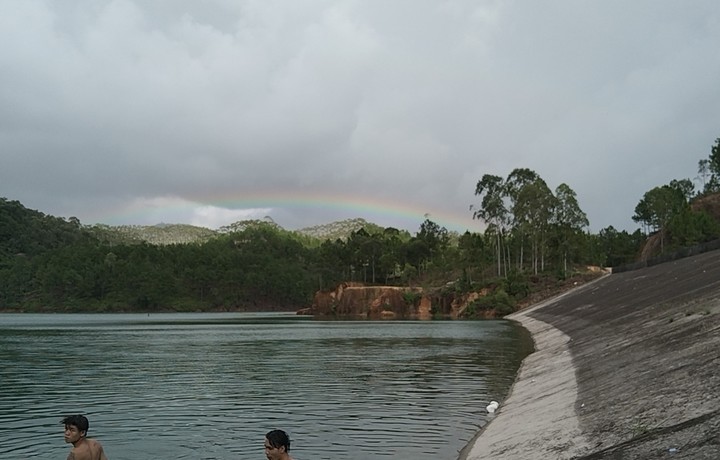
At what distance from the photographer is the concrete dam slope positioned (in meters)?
14.3

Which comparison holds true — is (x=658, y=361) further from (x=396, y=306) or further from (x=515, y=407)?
(x=396, y=306)

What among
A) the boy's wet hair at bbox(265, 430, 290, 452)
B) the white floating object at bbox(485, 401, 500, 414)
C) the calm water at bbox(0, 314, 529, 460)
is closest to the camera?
the boy's wet hair at bbox(265, 430, 290, 452)

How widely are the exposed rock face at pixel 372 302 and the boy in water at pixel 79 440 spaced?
140 metres

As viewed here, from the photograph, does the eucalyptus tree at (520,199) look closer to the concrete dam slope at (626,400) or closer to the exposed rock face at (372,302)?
the exposed rock face at (372,302)

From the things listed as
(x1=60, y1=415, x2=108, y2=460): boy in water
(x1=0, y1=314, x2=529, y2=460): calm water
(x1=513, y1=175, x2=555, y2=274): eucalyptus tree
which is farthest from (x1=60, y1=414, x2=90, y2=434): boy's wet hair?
(x1=513, y1=175, x2=555, y2=274): eucalyptus tree

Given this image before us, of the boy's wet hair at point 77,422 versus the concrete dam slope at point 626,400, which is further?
the concrete dam slope at point 626,400

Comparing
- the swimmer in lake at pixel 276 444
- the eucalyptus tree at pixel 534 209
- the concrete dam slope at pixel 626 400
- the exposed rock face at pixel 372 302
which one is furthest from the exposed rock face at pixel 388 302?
the swimmer in lake at pixel 276 444

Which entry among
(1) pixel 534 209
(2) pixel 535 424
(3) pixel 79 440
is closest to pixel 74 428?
(3) pixel 79 440

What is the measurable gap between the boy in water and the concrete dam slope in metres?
9.96

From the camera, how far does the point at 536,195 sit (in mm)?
151375

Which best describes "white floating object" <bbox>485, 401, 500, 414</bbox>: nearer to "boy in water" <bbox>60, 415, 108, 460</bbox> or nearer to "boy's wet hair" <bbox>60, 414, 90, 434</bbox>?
"boy in water" <bbox>60, 415, 108, 460</bbox>

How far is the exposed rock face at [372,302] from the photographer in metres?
162

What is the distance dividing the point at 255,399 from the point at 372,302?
139 metres

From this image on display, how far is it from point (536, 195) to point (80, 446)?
145467 millimetres
